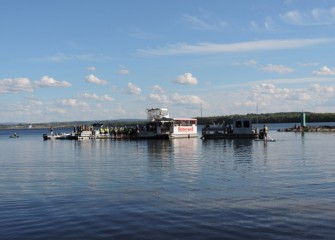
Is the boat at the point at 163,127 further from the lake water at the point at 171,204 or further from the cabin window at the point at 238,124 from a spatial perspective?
the lake water at the point at 171,204

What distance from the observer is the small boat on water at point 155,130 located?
276 feet

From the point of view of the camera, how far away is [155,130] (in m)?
85.1

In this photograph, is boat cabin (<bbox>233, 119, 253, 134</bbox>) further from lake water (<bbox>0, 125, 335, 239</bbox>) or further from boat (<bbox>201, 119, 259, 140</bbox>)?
lake water (<bbox>0, 125, 335, 239</bbox>)

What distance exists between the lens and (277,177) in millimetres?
25828

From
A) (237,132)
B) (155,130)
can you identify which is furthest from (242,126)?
(155,130)

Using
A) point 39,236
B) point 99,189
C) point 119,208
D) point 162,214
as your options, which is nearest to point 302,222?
point 162,214

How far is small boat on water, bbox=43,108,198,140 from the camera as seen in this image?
276 ft

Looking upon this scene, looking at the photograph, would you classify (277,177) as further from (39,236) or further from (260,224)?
(39,236)

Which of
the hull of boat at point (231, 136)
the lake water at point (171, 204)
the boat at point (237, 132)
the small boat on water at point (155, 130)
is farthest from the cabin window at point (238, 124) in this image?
the lake water at point (171, 204)

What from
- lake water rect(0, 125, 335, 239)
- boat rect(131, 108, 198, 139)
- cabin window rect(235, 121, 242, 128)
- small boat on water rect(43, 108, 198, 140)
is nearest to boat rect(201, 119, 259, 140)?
cabin window rect(235, 121, 242, 128)

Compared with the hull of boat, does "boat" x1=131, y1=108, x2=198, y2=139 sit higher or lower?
higher

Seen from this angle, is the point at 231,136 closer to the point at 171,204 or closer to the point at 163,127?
the point at 163,127

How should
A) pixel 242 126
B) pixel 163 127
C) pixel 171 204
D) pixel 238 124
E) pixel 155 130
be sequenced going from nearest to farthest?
pixel 171 204 < pixel 242 126 < pixel 238 124 < pixel 163 127 < pixel 155 130

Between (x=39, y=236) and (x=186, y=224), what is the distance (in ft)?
14.3
